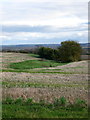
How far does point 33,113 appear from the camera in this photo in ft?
24.8

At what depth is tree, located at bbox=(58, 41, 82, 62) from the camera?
80.6 metres

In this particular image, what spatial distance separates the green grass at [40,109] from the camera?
7408 mm

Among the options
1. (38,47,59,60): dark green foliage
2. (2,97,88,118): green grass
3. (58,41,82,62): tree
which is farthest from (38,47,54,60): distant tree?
(2,97,88,118): green grass

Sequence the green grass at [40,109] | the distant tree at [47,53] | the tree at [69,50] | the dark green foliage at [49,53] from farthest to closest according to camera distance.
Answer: the distant tree at [47,53] < the dark green foliage at [49,53] < the tree at [69,50] < the green grass at [40,109]

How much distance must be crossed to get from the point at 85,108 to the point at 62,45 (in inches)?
2868

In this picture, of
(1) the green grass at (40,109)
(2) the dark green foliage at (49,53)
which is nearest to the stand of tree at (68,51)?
(2) the dark green foliage at (49,53)

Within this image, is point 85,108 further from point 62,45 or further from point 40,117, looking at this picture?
point 62,45

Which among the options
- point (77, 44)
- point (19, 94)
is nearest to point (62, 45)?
point (77, 44)

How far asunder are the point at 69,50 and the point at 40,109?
73.2 metres

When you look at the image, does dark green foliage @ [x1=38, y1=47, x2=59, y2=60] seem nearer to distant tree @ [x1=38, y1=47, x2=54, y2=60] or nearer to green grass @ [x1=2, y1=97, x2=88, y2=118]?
distant tree @ [x1=38, y1=47, x2=54, y2=60]

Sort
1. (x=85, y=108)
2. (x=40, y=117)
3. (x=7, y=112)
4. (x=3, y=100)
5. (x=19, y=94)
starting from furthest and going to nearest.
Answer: (x=19, y=94) → (x=3, y=100) → (x=85, y=108) → (x=7, y=112) → (x=40, y=117)

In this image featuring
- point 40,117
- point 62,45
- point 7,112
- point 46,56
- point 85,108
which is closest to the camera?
point 40,117

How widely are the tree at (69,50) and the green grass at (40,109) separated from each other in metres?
71.3

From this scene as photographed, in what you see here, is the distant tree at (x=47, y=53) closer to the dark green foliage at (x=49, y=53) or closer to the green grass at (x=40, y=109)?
the dark green foliage at (x=49, y=53)
